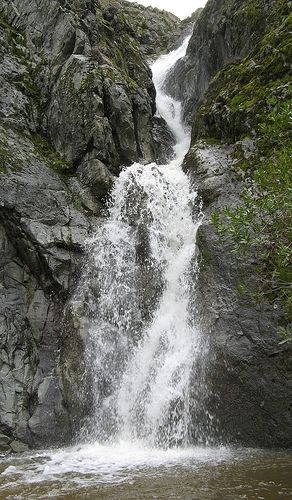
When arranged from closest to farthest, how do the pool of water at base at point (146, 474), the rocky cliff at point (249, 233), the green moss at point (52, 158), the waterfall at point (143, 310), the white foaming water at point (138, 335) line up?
the pool of water at base at point (146, 474)
the rocky cliff at point (249, 233)
the white foaming water at point (138, 335)
the waterfall at point (143, 310)
the green moss at point (52, 158)

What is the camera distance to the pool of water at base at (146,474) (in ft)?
27.3

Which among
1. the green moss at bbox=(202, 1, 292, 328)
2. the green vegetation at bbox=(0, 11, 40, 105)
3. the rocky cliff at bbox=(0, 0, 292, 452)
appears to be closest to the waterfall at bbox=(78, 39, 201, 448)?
the rocky cliff at bbox=(0, 0, 292, 452)

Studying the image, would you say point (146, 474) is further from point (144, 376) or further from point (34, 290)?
point (34, 290)

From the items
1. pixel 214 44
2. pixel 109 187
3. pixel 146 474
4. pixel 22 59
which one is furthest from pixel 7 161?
pixel 214 44

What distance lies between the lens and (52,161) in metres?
20.2

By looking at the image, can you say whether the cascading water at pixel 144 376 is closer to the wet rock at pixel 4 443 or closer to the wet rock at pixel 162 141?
the wet rock at pixel 4 443

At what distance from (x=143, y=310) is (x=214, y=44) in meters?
19.6

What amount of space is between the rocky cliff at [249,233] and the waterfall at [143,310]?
0.95 m

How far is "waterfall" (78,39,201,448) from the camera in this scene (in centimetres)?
1323

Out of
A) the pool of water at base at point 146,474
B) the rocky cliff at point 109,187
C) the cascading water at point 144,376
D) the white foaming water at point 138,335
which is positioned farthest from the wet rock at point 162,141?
the pool of water at base at point 146,474

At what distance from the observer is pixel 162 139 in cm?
2709

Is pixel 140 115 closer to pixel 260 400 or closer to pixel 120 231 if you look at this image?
pixel 120 231

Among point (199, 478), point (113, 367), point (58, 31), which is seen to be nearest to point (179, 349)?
point (113, 367)

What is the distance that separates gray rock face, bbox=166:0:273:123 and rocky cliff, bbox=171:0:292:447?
0.59 ft
